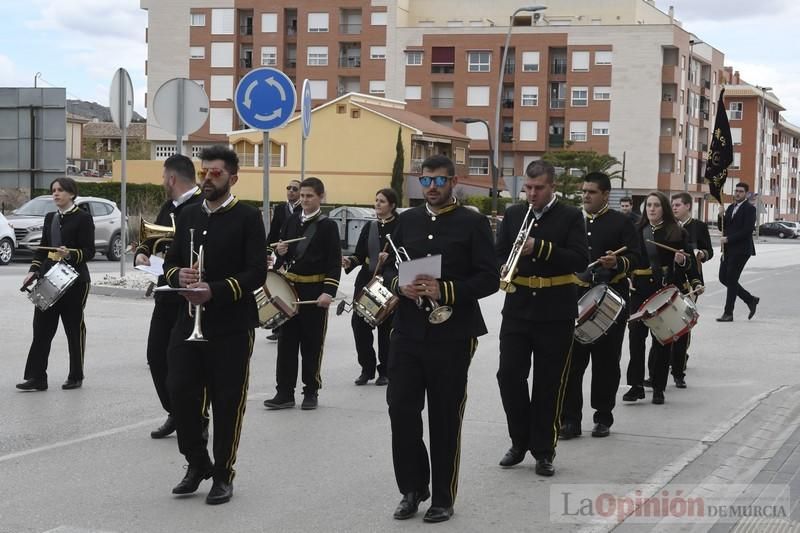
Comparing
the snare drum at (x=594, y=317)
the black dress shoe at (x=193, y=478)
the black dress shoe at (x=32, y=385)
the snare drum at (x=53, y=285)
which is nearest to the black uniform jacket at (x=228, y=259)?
the black dress shoe at (x=193, y=478)

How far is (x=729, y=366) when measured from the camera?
1307 cm

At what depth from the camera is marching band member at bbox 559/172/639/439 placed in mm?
8672

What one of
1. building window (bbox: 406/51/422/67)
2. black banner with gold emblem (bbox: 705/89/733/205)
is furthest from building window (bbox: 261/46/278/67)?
black banner with gold emblem (bbox: 705/89/733/205)

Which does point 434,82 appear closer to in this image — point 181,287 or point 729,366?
point 729,366

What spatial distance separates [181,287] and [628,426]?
4348 mm

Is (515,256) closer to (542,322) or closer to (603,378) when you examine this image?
(542,322)

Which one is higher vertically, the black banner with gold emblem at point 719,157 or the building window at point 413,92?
the building window at point 413,92

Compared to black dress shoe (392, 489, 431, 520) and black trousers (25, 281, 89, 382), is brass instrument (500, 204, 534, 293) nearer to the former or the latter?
black dress shoe (392, 489, 431, 520)

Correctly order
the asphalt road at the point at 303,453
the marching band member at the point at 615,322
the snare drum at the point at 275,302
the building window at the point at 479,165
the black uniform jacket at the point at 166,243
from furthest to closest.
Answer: the building window at the point at 479,165 → the snare drum at the point at 275,302 → the marching band member at the point at 615,322 → the black uniform jacket at the point at 166,243 → the asphalt road at the point at 303,453

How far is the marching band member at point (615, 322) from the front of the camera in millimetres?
8672

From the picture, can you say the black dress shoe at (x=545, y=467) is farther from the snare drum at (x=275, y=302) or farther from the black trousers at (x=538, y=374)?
the snare drum at (x=275, y=302)

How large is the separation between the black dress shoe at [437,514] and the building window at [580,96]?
86673 millimetres

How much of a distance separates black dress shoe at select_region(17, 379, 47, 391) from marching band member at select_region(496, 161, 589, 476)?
470 centimetres

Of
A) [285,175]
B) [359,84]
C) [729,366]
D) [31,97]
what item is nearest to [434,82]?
[359,84]
